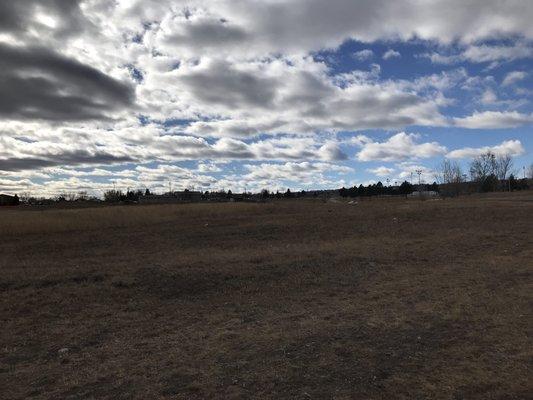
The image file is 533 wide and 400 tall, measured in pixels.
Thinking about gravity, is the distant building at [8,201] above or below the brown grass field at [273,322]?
above

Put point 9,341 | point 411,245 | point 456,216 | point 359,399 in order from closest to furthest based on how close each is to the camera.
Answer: point 359,399 < point 9,341 < point 411,245 < point 456,216

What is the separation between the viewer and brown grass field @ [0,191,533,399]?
507 cm

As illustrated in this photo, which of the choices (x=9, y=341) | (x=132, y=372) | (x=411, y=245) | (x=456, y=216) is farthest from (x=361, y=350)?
(x=456, y=216)

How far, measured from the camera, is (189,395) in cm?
476

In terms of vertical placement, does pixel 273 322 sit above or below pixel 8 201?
below

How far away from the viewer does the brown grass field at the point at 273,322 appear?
5.07 meters

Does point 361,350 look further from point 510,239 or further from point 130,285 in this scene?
point 510,239

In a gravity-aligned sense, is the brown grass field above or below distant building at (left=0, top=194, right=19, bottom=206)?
below

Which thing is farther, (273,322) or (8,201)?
(8,201)

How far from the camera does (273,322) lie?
765 cm

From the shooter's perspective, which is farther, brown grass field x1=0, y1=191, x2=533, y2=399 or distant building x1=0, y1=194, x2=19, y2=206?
distant building x1=0, y1=194, x2=19, y2=206

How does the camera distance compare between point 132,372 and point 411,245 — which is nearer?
point 132,372

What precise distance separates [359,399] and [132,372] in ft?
8.72

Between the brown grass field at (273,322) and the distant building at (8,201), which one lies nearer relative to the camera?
the brown grass field at (273,322)
